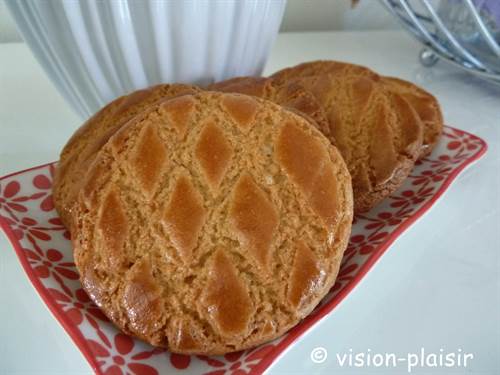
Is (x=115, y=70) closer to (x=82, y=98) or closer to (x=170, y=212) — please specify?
(x=82, y=98)

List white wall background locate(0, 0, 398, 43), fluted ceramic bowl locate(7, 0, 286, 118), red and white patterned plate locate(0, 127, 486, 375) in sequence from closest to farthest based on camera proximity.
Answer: red and white patterned plate locate(0, 127, 486, 375), fluted ceramic bowl locate(7, 0, 286, 118), white wall background locate(0, 0, 398, 43)

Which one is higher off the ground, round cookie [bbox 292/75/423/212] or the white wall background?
round cookie [bbox 292/75/423/212]

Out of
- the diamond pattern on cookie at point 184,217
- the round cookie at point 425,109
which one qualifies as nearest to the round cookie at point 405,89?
the round cookie at point 425,109

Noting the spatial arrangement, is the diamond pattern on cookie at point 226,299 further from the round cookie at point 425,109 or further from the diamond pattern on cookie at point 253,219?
the round cookie at point 425,109

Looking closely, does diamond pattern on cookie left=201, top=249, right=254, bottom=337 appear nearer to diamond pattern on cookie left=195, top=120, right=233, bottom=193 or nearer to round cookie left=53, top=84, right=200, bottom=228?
diamond pattern on cookie left=195, top=120, right=233, bottom=193

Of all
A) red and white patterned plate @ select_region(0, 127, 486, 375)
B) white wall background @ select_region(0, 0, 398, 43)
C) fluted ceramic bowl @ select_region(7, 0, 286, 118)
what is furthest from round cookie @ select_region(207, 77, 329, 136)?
white wall background @ select_region(0, 0, 398, 43)
